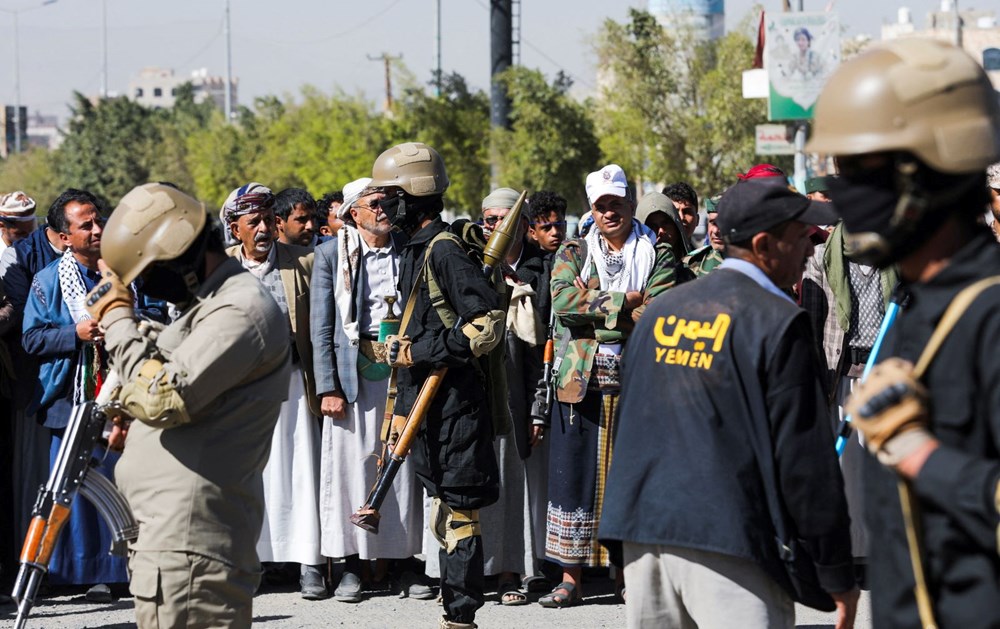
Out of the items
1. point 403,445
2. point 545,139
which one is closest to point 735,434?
point 403,445

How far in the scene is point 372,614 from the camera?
7.68m

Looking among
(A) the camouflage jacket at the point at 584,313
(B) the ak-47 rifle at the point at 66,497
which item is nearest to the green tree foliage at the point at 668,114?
(A) the camouflage jacket at the point at 584,313

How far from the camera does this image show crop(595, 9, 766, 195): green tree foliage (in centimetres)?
3994

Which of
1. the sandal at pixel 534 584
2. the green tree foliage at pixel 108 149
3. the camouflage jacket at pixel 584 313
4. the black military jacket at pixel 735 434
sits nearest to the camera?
the black military jacket at pixel 735 434

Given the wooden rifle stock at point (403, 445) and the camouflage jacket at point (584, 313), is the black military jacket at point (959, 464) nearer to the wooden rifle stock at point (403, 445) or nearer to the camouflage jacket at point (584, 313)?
the wooden rifle stock at point (403, 445)

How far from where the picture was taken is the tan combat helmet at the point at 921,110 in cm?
267

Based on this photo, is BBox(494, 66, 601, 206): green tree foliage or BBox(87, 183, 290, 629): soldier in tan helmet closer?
BBox(87, 183, 290, 629): soldier in tan helmet

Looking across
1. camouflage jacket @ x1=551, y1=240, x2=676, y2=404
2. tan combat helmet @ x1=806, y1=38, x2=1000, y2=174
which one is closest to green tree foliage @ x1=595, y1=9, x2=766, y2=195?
camouflage jacket @ x1=551, y1=240, x2=676, y2=404

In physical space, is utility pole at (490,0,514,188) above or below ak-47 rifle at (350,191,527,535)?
above

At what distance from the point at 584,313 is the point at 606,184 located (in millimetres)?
739

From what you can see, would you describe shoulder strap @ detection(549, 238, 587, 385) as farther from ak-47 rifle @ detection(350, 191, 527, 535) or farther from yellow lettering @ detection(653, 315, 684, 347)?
yellow lettering @ detection(653, 315, 684, 347)

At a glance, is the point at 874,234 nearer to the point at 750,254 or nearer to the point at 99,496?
the point at 750,254

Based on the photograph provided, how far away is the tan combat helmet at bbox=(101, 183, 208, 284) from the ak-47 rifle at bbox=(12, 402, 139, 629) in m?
0.63

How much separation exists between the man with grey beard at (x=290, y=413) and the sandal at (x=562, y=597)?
1.36 meters
